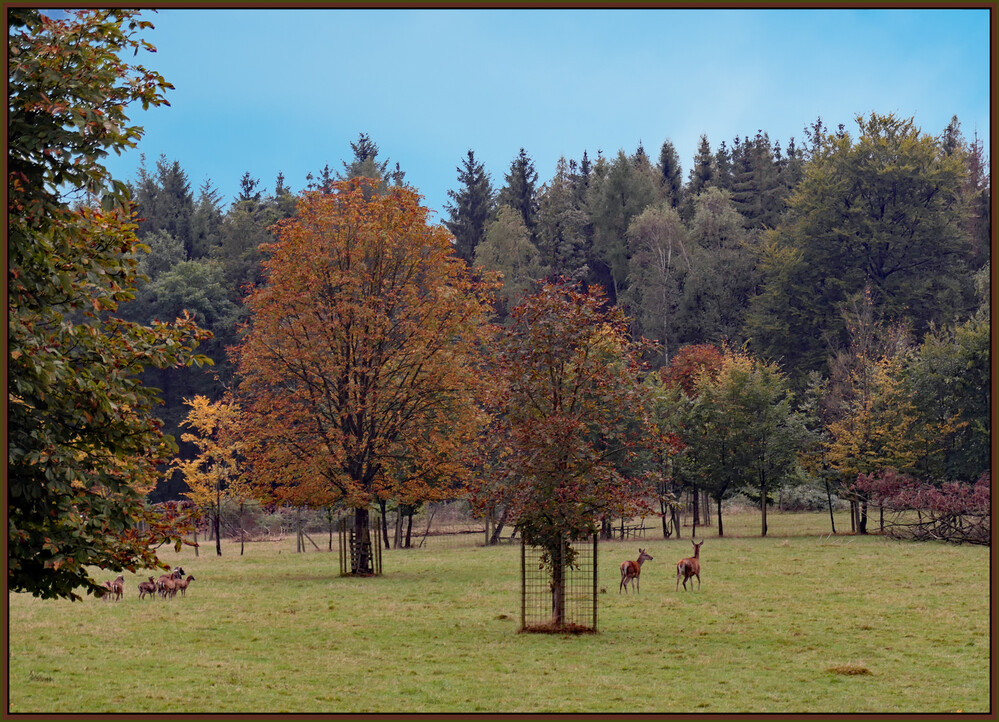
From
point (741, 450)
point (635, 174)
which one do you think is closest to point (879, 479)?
→ point (741, 450)

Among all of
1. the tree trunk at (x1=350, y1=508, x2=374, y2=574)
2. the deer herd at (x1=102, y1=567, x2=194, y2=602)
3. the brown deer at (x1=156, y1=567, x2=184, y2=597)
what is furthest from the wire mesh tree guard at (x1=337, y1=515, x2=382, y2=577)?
the brown deer at (x1=156, y1=567, x2=184, y2=597)

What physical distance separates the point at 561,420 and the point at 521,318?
244 centimetres

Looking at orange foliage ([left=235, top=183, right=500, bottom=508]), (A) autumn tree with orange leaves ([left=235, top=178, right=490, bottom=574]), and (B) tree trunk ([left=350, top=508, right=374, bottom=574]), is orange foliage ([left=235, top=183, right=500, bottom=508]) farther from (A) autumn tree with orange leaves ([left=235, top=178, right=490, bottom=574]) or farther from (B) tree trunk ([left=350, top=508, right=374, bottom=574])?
(B) tree trunk ([left=350, top=508, right=374, bottom=574])

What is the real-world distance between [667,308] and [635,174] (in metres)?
17.9

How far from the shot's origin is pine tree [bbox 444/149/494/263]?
99250mm

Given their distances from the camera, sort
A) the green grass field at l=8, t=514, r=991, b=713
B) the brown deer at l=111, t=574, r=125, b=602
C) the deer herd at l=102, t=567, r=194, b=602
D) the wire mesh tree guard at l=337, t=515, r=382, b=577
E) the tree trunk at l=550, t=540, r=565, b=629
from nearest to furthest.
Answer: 1. the green grass field at l=8, t=514, r=991, b=713
2. the tree trunk at l=550, t=540, r=565, b=629
3. the brown deer at l=111, t=574, r=125, b=602
4. the deer herd at l=102, t=567, r=194, b=602
5. the wire mesh tree guard at l=337, t=515, r=382, b=577

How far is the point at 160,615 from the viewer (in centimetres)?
2153

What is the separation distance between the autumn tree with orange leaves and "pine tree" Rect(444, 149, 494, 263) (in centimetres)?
6577

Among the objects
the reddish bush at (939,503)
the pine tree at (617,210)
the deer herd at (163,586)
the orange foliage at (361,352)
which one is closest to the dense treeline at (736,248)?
the pine tree at (617,210)

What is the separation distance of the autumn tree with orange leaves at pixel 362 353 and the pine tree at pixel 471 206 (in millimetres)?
65773

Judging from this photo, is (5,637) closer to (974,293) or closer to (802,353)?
(802,353)

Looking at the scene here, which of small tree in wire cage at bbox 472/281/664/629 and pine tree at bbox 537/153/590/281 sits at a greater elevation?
pine tree at bbox 537/153/590/281

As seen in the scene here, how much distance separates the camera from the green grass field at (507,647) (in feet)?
40.2

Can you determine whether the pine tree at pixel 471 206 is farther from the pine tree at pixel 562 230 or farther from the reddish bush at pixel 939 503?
the reddish bush at pixel 939 503
